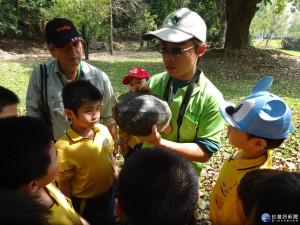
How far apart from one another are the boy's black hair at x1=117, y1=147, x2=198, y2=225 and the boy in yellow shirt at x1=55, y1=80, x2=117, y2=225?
0.92 meters

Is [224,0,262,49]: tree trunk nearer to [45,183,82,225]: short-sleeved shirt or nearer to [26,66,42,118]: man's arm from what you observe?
[26,66,42,118]: man's arm

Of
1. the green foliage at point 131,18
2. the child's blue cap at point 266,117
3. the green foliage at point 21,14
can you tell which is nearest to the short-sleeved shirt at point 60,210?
the child's blue cap at point 266,117

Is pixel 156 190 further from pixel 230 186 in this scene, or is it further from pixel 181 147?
pixel 230 186

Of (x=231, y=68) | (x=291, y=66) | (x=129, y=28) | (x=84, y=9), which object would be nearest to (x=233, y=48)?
(x=231, y=68)

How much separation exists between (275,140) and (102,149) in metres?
1.50

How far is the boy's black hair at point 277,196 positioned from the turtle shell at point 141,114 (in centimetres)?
74

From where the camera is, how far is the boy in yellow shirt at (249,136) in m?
1.58

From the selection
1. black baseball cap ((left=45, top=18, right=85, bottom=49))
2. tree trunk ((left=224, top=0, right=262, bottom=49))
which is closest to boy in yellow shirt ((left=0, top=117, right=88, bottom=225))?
black baseball cap ((left=45, top=18, right=85, bottom=49))

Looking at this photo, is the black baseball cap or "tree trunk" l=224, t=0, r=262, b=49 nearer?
the black baseball cap

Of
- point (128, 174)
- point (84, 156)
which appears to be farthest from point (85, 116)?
point (128, 174)

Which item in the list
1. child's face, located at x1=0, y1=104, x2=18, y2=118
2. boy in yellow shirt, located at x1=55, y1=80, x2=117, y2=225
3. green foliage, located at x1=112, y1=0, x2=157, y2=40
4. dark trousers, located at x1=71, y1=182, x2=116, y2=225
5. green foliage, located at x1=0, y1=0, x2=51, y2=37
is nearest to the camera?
child's face, located at x1=0, y1=104, x2=18, y2=118

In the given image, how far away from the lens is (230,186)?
176cm

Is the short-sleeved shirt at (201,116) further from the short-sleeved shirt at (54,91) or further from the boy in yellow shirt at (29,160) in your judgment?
the short-sleeved shirt at (54,91)

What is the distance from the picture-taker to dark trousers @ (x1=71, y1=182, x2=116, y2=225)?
2.08 meters
